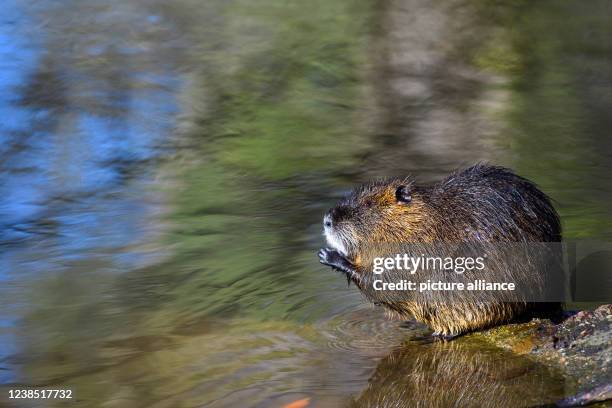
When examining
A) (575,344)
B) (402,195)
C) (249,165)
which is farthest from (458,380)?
(249,165)

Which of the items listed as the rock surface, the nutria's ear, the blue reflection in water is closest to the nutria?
the nutria's ear

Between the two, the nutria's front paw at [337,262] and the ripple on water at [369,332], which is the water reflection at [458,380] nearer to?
the ripple on water at [369,332]

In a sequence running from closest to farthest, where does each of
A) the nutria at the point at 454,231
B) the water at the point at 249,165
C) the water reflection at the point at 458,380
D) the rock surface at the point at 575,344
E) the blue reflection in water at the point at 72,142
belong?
1. the rock surface at the point at 575,344
2. the water reflection at the point at 458,380
3. the nutria at the point at 454,231
4. the water at the point at 249,165
5. the blue reflection in water at the point at 72,142

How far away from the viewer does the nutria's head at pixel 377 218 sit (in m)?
5.14

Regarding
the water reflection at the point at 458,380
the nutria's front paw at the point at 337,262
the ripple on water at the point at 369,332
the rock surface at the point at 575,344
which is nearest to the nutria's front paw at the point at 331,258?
the nutria's front paw at the point at 337,262

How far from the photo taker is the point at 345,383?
188 inches

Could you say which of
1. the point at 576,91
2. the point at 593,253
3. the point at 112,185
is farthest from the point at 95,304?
the point at 576,91

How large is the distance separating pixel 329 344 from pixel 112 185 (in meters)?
3.66

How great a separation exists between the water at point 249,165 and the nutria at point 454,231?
0.65 ft

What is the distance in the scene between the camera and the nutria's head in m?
5.14

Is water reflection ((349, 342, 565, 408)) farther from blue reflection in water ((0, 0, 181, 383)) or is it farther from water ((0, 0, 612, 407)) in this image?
blue reflection in water ((0, 0, 181, 383))

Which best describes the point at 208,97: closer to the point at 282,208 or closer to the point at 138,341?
the point at 282,208

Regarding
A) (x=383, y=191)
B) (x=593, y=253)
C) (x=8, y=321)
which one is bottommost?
(x=8, y=321)

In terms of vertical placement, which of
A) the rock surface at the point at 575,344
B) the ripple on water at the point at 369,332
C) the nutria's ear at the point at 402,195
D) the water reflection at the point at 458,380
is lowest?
the ripple on water at the point at 369,332
